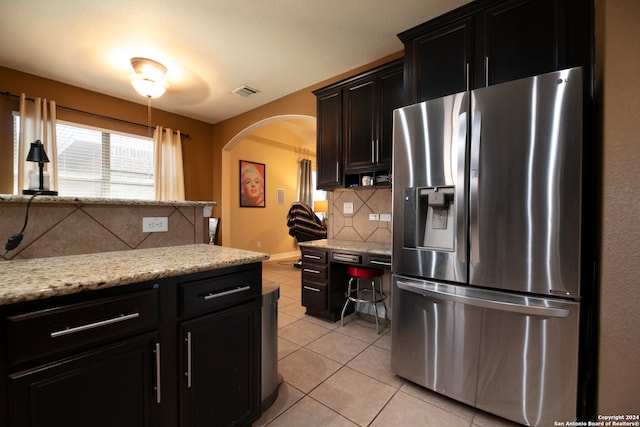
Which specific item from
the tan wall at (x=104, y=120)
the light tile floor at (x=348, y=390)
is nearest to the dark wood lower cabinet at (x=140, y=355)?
the light tile floor at (x=348, y=390)

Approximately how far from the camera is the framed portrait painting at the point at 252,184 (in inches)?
227

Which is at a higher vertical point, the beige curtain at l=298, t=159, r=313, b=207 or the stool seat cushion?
the beige curtain at l=298, t=159, r=313, b=207

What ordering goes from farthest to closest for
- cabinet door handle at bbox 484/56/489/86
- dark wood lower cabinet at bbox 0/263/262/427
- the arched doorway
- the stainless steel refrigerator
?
the arched doorway, cabinet door handle at bbox 484/56/489/86, the stainless steel refrigerator, dark wood lower cabinet at bbox 0/263/262/427

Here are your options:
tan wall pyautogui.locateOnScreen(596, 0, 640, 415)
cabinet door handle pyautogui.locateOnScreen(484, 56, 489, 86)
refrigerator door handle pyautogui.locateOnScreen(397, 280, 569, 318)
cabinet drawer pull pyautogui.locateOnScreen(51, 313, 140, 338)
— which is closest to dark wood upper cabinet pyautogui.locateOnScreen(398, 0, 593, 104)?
cabinet door handle pyautogui.locateOnScreen(484, 56, 489, 86)

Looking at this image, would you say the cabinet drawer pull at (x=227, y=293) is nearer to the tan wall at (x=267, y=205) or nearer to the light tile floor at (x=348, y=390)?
the light tile floor at (x=348, y=390)

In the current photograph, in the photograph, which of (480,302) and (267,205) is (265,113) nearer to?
(267,205)

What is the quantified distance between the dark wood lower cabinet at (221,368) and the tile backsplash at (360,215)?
78.6 inches

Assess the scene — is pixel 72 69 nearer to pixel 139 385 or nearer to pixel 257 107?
pixel 257 107

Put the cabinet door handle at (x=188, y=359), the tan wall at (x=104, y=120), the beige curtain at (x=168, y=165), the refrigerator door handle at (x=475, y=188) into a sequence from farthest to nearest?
the beige curtain at (x=168, y=165) → the tan wall at (x=104, y=120) → the refrigerator door handle at (x=475, y=188) → the cabinet door handle at (x=188, y=359)

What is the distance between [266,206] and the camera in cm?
629

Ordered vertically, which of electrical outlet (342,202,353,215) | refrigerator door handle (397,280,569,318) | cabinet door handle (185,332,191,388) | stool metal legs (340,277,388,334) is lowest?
stool metal legs (340,277,388,334)

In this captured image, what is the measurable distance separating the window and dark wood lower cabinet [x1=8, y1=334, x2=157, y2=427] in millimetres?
3969

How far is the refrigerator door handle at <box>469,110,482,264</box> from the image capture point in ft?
5.12

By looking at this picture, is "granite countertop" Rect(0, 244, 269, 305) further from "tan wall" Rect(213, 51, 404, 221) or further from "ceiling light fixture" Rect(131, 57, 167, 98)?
"tan wall" Rect(213, 51, 404, 221)
